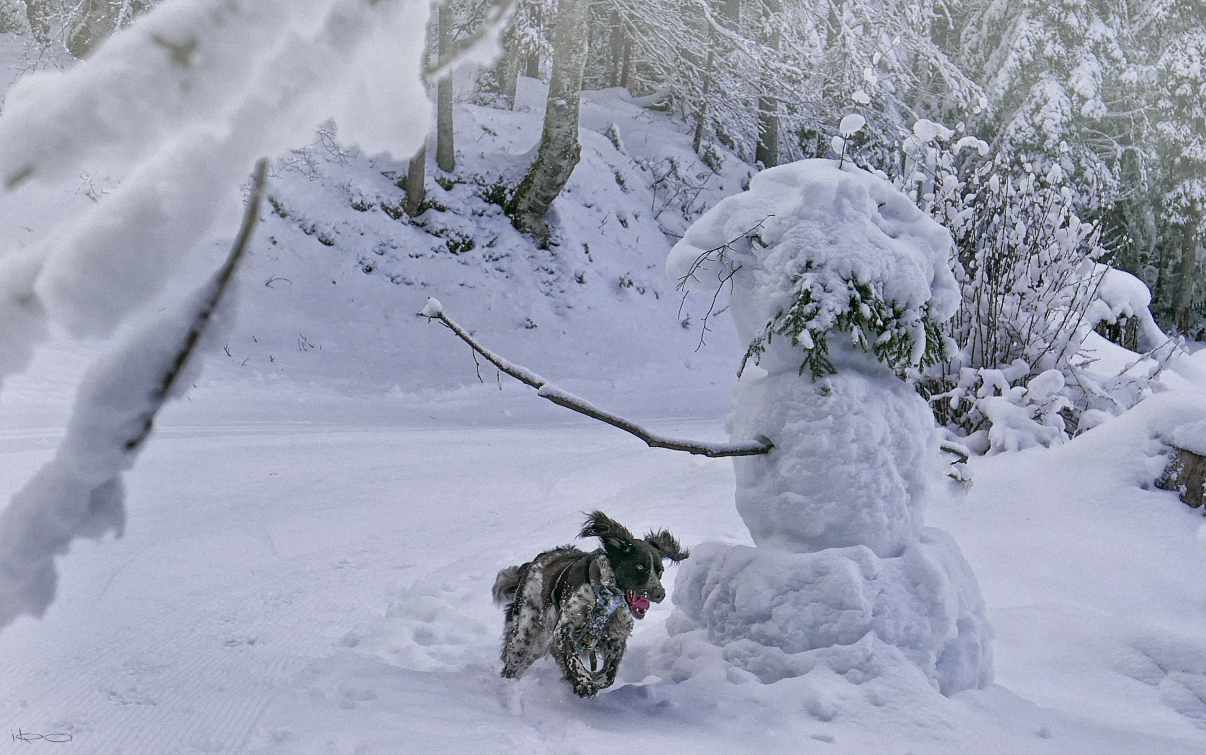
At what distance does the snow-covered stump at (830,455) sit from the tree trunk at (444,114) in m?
8.37

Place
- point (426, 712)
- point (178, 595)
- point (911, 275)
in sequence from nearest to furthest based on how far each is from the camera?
point (426, 712) < point (911, 275) < point (178, 595)

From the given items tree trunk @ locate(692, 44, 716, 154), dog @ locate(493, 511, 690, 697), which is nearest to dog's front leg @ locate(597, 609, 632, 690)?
dog @ locate(493, 511, 690, 697)

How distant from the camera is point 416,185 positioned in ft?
35.3

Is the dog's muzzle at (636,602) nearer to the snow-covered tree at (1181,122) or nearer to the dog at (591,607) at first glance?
the dog at (591,607)

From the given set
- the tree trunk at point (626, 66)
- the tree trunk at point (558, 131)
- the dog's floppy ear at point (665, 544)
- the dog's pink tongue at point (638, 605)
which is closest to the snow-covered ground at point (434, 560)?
the dog's pink tongue at point (638, 605)

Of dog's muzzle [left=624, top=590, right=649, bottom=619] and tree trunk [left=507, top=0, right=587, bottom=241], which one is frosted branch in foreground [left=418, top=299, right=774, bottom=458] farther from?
tree trunk [left=507, top=0, right=587, bottom=241]

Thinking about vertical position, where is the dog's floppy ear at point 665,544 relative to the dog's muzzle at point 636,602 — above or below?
above

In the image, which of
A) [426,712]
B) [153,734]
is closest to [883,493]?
[426,712]

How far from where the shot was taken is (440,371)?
9195 mm

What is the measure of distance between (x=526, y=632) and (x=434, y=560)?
1382mm

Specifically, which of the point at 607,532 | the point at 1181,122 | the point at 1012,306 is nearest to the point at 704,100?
the point at 1012,306

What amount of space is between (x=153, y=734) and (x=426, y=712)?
67cm

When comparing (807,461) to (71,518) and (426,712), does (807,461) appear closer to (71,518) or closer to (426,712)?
(426,712)

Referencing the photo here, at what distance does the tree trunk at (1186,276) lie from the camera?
52.6 ft
